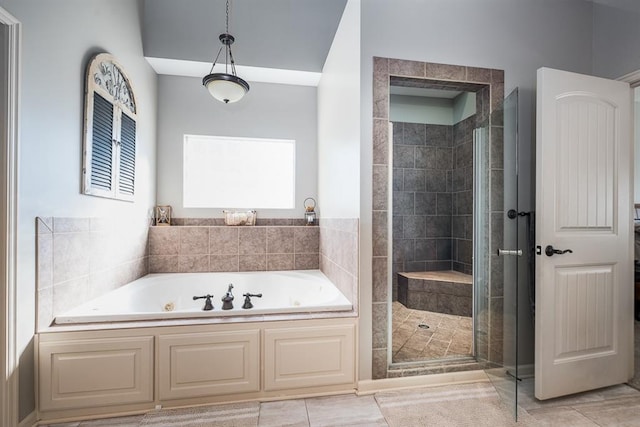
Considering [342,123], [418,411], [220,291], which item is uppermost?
[342,123]

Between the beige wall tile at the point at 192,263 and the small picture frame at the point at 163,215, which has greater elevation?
the small picture frame at the point at 163,215

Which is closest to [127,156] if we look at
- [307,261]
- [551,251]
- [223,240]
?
[223,240]

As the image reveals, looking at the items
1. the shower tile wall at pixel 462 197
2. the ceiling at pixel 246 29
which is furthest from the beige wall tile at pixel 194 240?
the shower tile wall at pixel 462 197

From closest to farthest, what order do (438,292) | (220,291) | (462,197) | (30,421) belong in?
(30,421) < (220,291) < (438,292) < (462,197)

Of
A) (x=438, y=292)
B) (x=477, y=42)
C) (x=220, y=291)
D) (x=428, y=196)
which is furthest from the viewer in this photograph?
(x=428, y=196)

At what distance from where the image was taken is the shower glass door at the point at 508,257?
1.81 m

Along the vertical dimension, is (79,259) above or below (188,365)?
above

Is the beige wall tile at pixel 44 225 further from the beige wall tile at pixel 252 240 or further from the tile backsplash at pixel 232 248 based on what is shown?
the beige wall tile at pixel 252 240

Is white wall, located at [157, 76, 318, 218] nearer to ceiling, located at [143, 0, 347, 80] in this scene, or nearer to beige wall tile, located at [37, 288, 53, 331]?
ceiling, located at [143, 0, 347, 80]

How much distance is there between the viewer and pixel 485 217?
2.08 meters

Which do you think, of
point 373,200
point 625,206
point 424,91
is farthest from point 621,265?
point 424,91

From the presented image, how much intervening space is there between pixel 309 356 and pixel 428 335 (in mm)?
1407

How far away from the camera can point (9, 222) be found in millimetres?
1481

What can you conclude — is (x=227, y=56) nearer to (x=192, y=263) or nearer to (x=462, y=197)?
(x=192, y=263)
